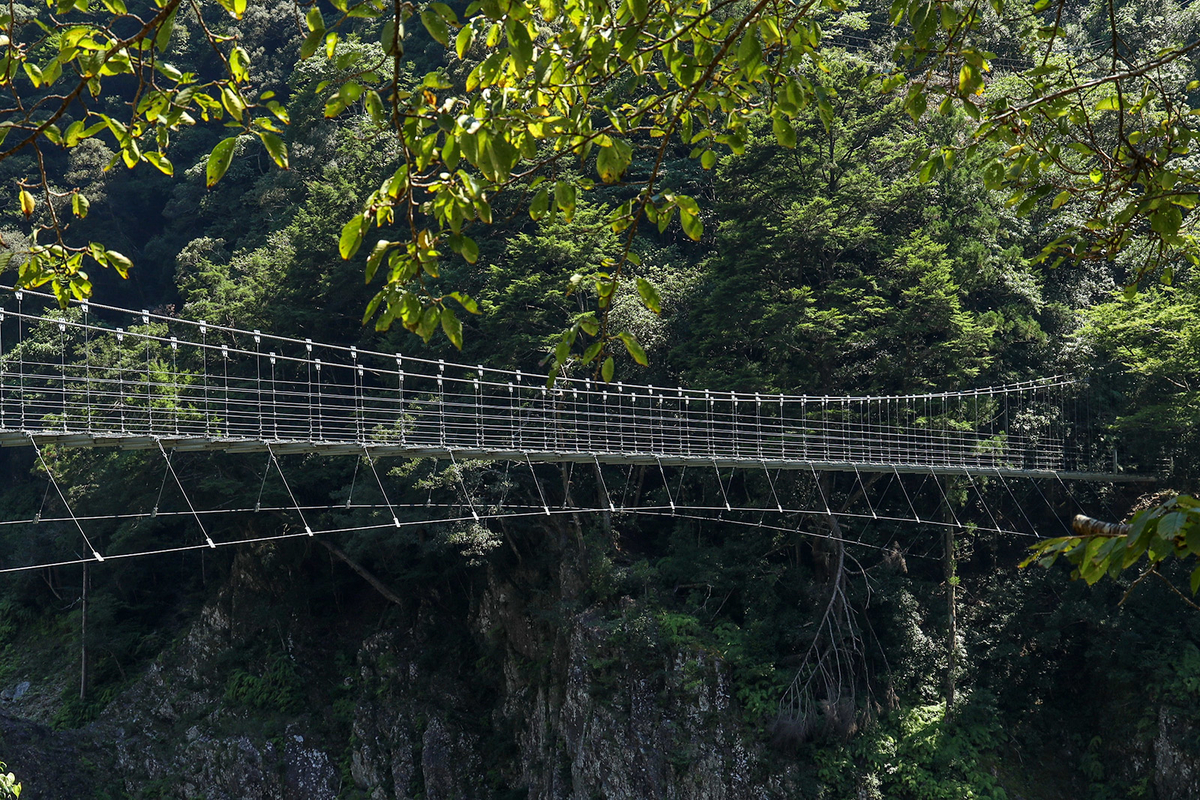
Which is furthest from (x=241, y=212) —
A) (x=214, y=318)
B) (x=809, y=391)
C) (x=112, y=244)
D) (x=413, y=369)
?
(x=809, y=391)

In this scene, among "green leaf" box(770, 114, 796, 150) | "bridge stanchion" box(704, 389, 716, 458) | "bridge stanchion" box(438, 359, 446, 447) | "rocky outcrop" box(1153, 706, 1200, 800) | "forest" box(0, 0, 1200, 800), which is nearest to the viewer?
"green leaf" box(770, 114, 796, 150)

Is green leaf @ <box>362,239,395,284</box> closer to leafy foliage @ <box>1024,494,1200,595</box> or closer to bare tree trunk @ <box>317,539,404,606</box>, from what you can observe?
leafy foliage @ <box>1024,494,1200,595</box>

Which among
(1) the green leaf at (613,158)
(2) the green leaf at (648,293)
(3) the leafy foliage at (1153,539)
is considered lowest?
(3) the leafy foliage at (1153,539)

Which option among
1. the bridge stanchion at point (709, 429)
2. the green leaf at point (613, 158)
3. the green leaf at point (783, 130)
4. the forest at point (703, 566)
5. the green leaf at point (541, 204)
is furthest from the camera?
the forest at point (703, 566)

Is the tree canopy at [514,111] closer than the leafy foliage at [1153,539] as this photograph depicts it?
No

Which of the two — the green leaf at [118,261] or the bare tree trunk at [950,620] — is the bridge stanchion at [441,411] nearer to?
the green leaf at [118,261]

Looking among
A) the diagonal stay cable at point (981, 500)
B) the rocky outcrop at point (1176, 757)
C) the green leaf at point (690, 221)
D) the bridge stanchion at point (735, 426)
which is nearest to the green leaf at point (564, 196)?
the green leaf at point (690, 221)

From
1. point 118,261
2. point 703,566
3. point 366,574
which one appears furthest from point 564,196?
point 366,574

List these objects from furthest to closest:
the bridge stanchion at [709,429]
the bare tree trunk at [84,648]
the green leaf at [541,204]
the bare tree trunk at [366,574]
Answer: the bare tree trunk at [84,648]
the bare tree trunk at [366,574]
the bridge stanchion at [709,429]
the green leaf at [541,204]

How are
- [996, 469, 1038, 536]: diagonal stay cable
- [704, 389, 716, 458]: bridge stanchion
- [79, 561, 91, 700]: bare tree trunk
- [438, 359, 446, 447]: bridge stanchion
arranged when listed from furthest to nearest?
[79, 561, 91, 700]: bare tree trunk, [996, 469, 1038, 536]: diagonal stay cable, [704, 389, 716, 458]: bridge stanchion, [438, 359, 446, 447]: bridge stanchion

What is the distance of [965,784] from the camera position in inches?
425

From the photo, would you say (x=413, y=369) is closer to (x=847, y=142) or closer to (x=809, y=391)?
(x=809, y=391)

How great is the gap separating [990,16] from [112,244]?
21028 mm

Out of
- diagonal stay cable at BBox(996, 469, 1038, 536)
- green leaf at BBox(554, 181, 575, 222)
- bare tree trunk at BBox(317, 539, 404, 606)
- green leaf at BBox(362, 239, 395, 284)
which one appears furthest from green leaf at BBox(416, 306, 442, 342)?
bare tree trunk at BBox(317, 539, 404, 606)
